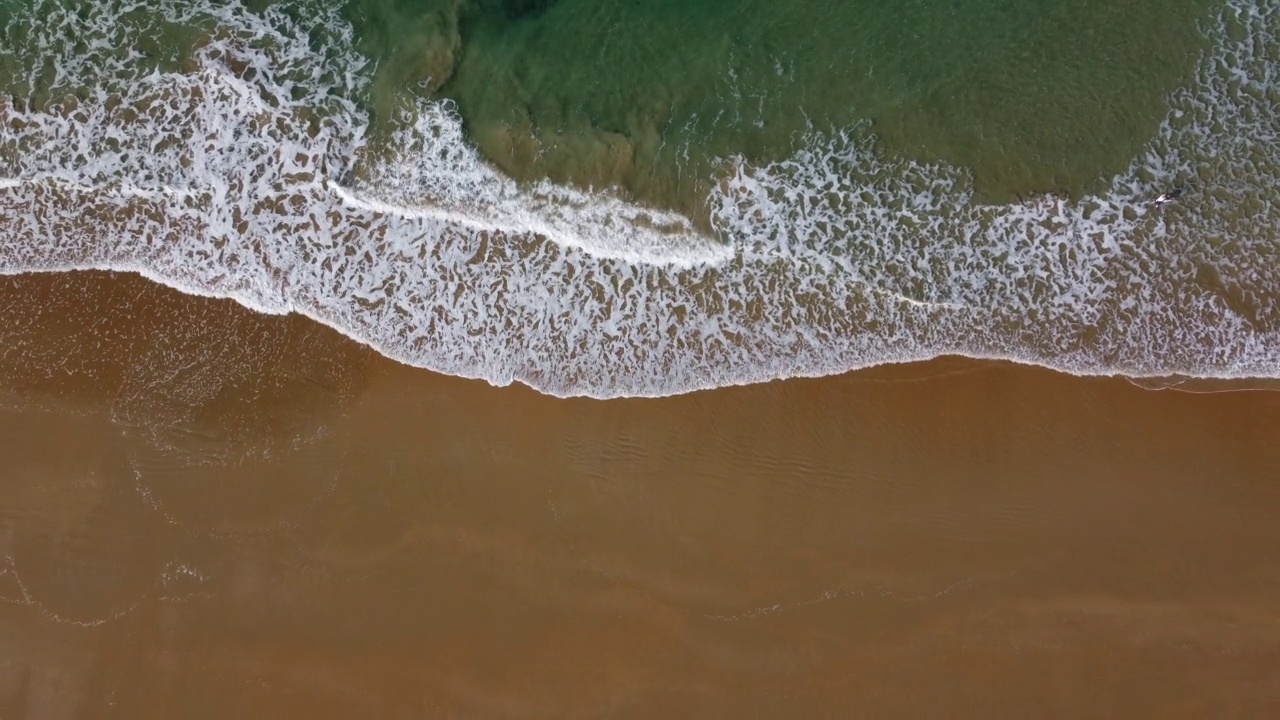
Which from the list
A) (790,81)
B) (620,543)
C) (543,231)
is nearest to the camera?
(620,543)

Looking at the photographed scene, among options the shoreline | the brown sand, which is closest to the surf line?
the shoreline

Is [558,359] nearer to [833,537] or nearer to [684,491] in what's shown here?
[684,491]

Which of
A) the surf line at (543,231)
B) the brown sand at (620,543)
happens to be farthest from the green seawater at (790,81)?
the brown sand at (620,543)

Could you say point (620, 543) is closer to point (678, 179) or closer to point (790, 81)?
point (678, 179)

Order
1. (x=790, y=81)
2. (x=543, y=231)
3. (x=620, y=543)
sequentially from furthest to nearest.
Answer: (x=790, y=81), (x=543, y=231), (x=620, y=543)

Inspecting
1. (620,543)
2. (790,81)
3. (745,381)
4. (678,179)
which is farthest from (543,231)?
(620,543)

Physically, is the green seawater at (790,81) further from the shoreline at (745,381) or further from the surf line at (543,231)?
the shoreline at (745,381)
